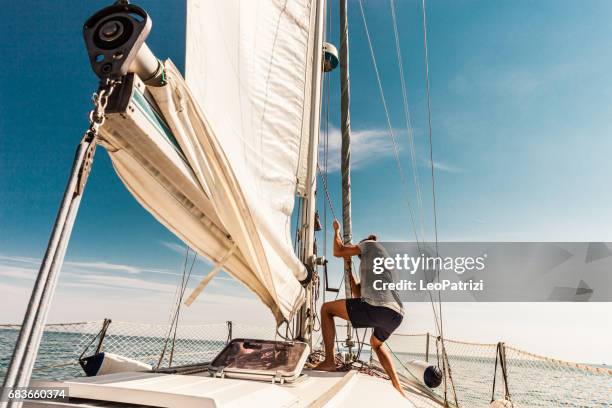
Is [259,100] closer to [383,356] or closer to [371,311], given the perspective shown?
[371,311]

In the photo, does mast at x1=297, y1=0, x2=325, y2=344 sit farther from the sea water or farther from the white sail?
the sea water

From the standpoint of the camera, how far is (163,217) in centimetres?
189

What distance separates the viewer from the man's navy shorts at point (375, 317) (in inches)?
120

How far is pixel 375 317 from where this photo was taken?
Answer: 10.1 feet

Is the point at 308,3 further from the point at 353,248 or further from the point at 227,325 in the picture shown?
the point at 227,325

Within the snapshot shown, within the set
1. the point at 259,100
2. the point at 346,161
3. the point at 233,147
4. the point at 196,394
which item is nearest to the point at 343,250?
the point at 346,161

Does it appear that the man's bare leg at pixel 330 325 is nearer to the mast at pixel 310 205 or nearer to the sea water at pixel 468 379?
the mast at pixel 310 205

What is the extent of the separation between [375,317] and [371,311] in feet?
0.24

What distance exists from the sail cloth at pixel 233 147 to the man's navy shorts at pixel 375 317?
0.59 meters

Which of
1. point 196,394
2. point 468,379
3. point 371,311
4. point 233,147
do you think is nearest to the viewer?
point 196,394

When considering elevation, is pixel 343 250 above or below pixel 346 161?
below

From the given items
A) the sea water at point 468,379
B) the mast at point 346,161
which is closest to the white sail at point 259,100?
the mast at point 346,161

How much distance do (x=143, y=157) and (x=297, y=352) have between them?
1744 millimetres

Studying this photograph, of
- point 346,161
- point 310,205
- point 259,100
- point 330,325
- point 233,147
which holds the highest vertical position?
point 346,161
